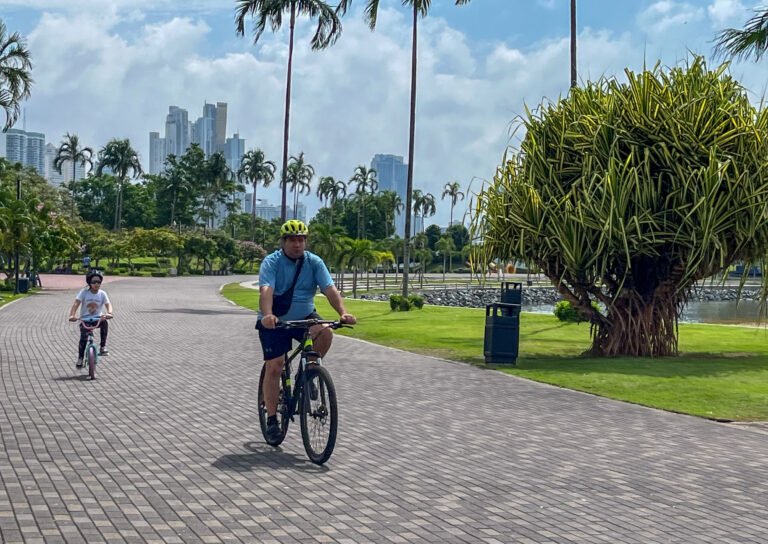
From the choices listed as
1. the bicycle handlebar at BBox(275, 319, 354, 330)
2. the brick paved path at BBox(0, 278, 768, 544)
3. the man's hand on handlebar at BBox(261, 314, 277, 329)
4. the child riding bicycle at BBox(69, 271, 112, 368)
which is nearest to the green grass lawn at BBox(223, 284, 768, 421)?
the brick paved path at BBox(0, 278, 768, 544)

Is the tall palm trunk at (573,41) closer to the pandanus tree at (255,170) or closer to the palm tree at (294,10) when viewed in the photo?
the palm tree at (294,10)

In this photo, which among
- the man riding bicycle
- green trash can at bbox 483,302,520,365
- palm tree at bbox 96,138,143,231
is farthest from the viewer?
palm tree at bbox 96,138,143,231

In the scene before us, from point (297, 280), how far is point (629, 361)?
1020 centimetres

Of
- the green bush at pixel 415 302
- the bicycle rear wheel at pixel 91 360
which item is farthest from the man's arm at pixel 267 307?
the green bush at pixel 415 302

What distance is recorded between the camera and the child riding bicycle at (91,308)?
13.8 metres

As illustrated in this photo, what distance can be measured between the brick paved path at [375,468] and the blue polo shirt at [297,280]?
1192 millimetres

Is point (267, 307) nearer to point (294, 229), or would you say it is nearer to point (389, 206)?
point (294, 229)

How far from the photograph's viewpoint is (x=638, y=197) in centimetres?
1692

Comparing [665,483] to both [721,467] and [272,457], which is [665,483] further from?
[272,457]

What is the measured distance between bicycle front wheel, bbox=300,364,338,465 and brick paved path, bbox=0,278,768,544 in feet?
0.56

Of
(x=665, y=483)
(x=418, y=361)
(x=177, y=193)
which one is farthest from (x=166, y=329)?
(x=177, y=193)

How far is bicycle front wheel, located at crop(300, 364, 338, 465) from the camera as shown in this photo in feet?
25.5

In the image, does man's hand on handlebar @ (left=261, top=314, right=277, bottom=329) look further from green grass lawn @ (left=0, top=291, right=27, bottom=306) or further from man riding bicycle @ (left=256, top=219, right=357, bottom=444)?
green grass lawn @ (left=0, top=291, right=27, bottom=306)

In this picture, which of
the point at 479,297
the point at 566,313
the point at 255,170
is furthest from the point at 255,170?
the point at 566,313
